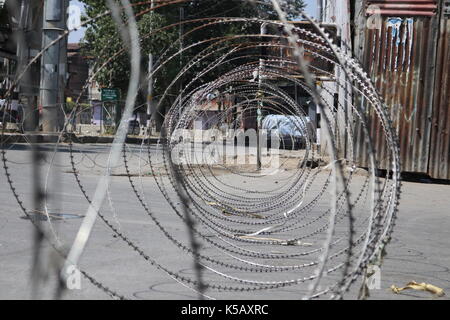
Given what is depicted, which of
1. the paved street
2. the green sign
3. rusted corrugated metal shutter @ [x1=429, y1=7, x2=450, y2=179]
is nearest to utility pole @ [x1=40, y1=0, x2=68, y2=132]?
the green sign

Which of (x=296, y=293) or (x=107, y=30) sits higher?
(x=107, y=30)

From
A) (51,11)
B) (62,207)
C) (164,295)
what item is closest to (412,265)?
(164,295)

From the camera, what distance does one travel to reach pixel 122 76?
48250mm

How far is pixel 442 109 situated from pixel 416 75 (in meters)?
0.99

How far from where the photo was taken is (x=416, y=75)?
56.3 ft

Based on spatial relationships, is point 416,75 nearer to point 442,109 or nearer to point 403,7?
point 442,109

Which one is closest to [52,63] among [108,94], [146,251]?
[108,94]

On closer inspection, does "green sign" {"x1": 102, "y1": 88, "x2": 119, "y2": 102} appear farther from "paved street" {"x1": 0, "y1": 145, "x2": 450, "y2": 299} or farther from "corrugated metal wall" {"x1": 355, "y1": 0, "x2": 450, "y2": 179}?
"paved street" {"x1": 0, "y1": 145, "x2": 450, "y2": 299}

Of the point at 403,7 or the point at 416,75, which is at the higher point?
the point at 403,7

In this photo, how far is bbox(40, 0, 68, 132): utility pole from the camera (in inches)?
967

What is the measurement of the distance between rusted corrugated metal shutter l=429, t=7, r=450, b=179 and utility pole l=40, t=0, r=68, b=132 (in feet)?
37.3

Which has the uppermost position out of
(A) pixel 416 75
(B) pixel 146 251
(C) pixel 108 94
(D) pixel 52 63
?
(D) pixel 52 63

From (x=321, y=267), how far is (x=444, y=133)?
47.0 feet
